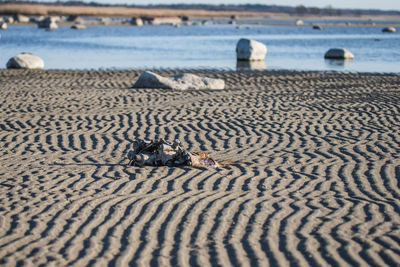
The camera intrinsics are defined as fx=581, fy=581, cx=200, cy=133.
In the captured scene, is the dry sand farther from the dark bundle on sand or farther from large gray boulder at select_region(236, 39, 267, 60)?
large gray boulder at select_region(236, 39, 267, 60)

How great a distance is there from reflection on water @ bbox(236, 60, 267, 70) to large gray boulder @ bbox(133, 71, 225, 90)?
749cm

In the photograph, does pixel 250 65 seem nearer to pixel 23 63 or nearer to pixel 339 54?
pixel 339 54

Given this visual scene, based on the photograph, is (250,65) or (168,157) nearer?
(168,157)

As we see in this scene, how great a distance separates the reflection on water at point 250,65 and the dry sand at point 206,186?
33.1 feet

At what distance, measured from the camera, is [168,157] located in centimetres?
815

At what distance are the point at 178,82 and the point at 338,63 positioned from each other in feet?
44.2

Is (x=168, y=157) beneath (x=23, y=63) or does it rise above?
above

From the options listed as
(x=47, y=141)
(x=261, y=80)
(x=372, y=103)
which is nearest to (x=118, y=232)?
(x=47, y=141)

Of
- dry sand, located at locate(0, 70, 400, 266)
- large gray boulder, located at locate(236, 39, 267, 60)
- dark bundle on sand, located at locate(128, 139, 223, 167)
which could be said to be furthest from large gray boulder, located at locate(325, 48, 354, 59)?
dark bundle on sand, located at locate(128, 139, 223, 167)

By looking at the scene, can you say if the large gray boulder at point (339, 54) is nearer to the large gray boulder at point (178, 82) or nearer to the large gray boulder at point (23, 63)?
the large gray boulder at point (178, 82)

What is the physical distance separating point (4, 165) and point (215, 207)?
3600 mm

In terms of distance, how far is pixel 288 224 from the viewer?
5832 millimetres

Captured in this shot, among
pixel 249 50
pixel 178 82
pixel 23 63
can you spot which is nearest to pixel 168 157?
pixel 178 82

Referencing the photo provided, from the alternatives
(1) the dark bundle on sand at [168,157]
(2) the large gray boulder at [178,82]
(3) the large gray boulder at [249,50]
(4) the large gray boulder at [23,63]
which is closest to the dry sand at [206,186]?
(1) the dark bundle on sand at [168,157]
